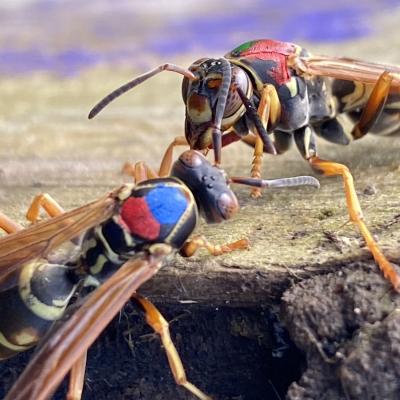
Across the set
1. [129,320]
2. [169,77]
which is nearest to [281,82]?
[129,320]

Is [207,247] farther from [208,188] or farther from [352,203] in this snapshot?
[352,203]

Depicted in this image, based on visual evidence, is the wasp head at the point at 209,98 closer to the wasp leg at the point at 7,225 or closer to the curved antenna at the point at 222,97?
the curved antenna at the point at 222,97

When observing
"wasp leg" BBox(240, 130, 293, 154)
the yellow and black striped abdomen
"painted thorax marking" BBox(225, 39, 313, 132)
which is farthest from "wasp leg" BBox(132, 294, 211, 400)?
"wasp leg" BBox(240, 130, 293, 154)

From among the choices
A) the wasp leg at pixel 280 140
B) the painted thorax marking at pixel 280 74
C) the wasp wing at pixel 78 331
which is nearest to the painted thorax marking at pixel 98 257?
the wasp wing at pixel 78 331

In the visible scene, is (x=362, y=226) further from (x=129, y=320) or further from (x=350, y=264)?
(x=129, y=320)

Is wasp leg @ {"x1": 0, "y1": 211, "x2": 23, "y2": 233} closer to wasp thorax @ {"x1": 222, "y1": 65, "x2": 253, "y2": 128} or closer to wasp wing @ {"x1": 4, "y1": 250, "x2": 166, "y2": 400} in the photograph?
wasp wing @ {"x1": 4, "y1": 250, "x2": 166, "y2": 400}

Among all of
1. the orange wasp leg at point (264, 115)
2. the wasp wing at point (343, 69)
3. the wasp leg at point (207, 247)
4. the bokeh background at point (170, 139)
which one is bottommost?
the bokeh background at point (170, 139)
